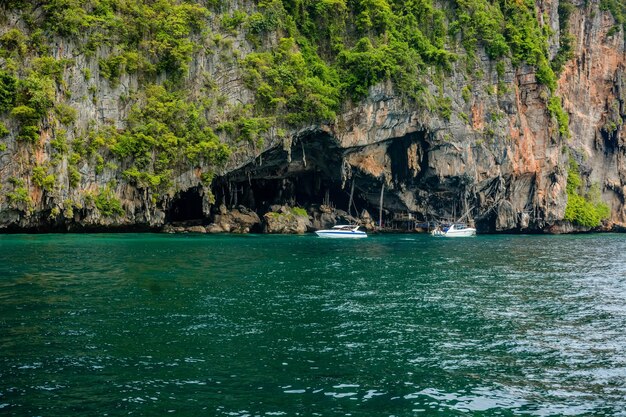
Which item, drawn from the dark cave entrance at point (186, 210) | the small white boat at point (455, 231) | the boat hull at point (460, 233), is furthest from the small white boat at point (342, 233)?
the dark cave entrance at point (186, 210)

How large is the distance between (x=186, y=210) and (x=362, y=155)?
783 inches

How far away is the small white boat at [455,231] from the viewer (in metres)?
70.2

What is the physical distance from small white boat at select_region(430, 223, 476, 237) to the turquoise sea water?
36.9m

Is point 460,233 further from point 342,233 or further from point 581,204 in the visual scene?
point 581,204

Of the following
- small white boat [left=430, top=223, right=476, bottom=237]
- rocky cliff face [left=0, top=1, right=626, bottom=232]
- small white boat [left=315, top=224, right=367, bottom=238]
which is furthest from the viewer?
small white boat [left=430, top=223, right=476, bottom=237]

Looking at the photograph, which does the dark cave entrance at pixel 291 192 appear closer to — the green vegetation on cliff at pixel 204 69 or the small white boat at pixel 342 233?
the small white boat at pixel 342 233

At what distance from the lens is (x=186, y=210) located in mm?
68438

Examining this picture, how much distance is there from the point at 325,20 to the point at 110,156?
99.0 feet

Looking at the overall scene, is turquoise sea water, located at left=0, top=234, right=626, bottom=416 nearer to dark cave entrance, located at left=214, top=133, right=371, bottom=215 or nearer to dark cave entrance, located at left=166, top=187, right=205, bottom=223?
dark cave entrance, located at left=166, top=187, right=205, bottom=223

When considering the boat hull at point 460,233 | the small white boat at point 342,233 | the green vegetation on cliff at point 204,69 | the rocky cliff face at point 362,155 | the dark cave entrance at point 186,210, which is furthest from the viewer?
the boat hull at point 460,233

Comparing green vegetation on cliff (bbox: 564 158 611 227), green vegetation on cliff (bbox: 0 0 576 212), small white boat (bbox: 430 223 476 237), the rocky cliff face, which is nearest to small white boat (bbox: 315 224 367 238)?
the rocky cliff face

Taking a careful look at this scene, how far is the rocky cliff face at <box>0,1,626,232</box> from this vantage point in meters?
53.8

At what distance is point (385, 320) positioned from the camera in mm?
19938

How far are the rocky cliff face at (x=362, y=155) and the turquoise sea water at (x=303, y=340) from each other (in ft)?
73.8
